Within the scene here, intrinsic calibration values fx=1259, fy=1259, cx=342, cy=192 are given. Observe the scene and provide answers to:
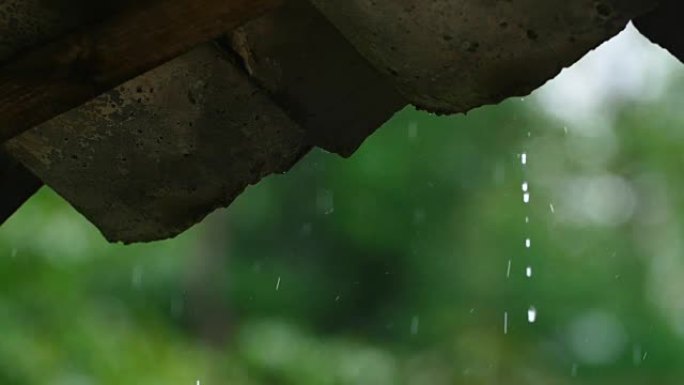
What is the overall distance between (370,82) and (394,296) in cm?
854

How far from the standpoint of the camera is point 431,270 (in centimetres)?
1022

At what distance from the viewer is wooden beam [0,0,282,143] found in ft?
5.20

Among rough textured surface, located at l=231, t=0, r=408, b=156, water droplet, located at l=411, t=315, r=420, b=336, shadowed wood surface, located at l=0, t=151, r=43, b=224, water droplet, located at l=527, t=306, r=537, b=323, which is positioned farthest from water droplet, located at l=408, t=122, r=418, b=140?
rough textured surface, located at l=231, t=0, r=408, b=156

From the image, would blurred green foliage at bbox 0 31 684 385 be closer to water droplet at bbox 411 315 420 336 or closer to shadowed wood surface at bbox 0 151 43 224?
water droplet at bbox 411 315 420 336

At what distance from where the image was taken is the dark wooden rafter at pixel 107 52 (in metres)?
1.58

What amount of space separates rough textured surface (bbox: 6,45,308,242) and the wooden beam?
0.64ft

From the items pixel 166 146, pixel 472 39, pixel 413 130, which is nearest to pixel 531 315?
pixel 413 130

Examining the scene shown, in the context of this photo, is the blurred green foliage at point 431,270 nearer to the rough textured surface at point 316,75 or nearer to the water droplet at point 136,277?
the water droplet at point 136,277

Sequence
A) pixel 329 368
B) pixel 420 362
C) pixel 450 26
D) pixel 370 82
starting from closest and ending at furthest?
pixel 450 26, pixel 370 82, pixel 329 368, pixel 420 362

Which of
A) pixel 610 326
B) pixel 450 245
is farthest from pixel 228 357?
pixel 610 326

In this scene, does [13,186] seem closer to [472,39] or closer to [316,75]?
[316,75]

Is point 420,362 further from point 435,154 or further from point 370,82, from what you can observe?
point 370,82

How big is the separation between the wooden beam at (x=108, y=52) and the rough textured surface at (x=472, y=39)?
0.51 ft

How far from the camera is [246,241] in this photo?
1026 centimetres
